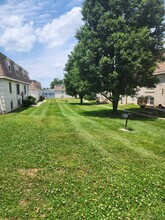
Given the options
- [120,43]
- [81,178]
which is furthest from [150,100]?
[81,178]

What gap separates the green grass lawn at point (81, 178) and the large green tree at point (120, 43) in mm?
7528

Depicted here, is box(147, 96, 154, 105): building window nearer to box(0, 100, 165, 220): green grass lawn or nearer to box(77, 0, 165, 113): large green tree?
box(77, 0, 165, 113): large green tree

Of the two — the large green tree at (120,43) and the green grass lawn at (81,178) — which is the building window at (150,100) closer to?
the large green tree at (120,43)

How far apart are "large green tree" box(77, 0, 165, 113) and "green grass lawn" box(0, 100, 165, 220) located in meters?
7.53

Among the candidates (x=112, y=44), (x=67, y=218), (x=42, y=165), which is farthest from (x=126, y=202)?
(x=112, y=44)

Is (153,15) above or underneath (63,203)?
above

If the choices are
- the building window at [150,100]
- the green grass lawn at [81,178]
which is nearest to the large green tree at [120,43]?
the green grass lawn at [81,178]

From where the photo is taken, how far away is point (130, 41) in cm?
1293

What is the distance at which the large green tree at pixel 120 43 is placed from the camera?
13094mm

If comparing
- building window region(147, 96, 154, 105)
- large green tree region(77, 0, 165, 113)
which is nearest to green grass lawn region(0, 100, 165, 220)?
large green tree region(77, 0, 165, 113)

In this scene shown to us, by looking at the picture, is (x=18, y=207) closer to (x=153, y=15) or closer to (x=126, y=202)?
(x=126, y=202)

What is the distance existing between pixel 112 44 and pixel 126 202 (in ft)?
41.2

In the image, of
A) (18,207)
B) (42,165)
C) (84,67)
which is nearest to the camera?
(18,207)

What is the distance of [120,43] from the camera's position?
1285 centimetres
